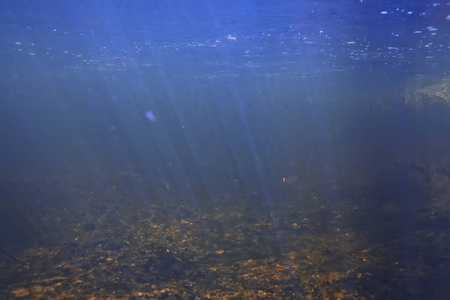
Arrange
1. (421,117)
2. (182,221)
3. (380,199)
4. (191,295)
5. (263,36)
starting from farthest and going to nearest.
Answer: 1. (421,117)
2. (263,36)
3. (380,199)
4. (182,221)
5. (191,295)

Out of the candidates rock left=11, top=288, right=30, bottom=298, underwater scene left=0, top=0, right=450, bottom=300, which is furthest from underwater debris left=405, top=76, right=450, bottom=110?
rock left=11, top=288, right=30, bottom=298

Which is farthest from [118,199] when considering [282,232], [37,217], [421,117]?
[421,117]

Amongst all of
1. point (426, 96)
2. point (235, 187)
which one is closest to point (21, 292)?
point (235, 187)

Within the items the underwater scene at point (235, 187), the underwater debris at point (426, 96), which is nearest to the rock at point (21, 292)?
the underwater scene at point (235, 187)

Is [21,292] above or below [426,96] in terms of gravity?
below

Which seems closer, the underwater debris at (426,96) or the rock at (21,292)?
the rock at (21,292)

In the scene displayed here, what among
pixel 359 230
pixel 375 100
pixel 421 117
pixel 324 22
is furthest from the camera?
pixel 375 100

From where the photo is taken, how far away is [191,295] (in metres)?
5.61

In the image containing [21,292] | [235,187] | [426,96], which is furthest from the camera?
[426,96]

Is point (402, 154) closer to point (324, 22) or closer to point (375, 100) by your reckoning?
point (324, 22)

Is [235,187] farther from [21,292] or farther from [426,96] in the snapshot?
[426,96]

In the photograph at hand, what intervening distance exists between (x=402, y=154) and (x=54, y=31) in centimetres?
1837

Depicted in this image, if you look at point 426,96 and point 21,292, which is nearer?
point 21,292

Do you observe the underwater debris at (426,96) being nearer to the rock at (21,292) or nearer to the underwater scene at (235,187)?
the underwater scene at (235,187)
